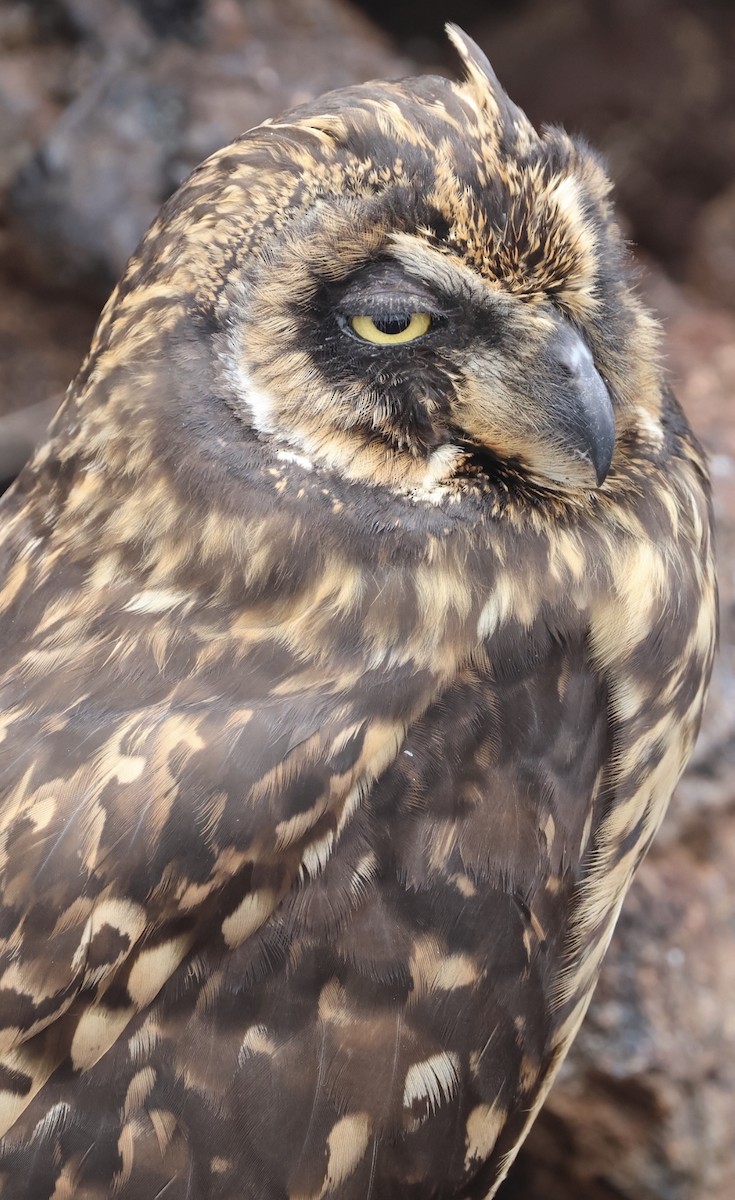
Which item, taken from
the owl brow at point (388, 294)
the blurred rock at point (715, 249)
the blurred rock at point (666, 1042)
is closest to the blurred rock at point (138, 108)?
the blurred rock at point (715, 249)

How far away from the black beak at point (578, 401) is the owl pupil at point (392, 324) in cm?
20

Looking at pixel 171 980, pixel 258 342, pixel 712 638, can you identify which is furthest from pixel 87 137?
pixel 171 980

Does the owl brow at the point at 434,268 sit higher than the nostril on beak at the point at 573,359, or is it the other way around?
the owl brow at the point at 434,268

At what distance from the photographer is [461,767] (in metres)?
1.59

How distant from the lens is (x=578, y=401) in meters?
1.58

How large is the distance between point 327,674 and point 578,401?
0.50 m

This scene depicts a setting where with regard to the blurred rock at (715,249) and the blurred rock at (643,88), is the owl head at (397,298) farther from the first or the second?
the blurred rock at (643,88)

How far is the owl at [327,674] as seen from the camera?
151 centimetres

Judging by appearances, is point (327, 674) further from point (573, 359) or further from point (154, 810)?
point (573, 359)

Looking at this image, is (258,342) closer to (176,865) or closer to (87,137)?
(176,865)

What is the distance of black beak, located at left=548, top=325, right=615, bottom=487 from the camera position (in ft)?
5.17

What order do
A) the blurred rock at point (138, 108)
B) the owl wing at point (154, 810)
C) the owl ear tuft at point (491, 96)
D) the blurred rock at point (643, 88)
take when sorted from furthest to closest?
the blurred rock at point (643, 88)
the blurred rock at point (138, 108)
the owl ear tuft at point (491, 96)
the owl wing at point (154, 810)

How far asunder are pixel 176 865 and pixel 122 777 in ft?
0.44

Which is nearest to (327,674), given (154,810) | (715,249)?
(154,810)
